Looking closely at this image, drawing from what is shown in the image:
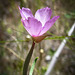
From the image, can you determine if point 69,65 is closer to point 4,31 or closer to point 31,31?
point 4,31

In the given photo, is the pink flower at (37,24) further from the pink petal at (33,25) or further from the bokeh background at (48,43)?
the bokeh background at (48,43)

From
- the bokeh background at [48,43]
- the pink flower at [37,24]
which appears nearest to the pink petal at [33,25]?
the pink flower at [37,24]

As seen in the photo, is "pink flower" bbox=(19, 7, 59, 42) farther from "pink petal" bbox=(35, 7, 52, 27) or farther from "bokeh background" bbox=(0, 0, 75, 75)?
"bokeh background" bbox=(0, 0, 75, 75)

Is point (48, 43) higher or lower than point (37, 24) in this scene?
lower

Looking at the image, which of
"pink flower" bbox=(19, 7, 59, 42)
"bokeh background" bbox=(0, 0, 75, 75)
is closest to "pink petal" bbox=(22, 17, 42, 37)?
"pink flower" bbox=(19, 7, 59, 42)

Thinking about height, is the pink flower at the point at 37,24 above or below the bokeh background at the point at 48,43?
above

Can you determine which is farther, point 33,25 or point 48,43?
point 48,43

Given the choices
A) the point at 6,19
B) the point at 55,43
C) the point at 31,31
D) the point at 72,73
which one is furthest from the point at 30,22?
the point at 6,19

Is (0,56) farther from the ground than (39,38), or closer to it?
closer to it

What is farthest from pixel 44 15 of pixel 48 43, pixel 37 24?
pixel 48 43

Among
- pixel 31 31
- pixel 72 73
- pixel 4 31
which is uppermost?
pixel 31 31

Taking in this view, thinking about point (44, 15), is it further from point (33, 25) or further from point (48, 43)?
point (48, 43)
